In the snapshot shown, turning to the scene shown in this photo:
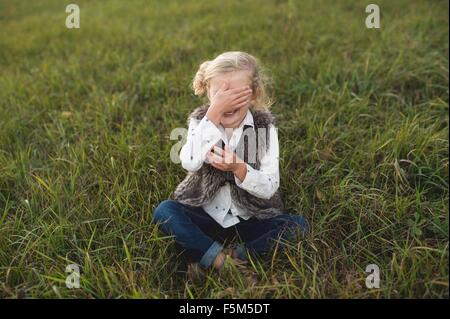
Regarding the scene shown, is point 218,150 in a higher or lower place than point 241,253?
higher

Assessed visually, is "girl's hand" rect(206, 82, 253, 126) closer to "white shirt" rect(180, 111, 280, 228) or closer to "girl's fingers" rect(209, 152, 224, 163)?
"white shirt" rect(180, 111, 280, 228)

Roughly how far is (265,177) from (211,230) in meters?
0.41

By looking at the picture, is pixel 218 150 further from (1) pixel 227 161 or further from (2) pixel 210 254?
(2) pixel 210 254

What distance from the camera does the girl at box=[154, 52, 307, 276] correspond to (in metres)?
1.90

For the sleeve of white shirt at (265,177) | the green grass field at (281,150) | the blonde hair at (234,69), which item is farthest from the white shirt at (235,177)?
the green grass field at (281,150)

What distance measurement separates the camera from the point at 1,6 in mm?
6402

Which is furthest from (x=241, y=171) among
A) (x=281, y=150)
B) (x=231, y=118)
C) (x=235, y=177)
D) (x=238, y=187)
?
(x=281, y=150)

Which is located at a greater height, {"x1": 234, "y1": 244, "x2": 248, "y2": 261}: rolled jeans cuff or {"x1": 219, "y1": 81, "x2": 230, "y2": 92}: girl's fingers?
{"x1": 219, "y1": 81, "x2": 230, "y2": 92}: girl's fingers

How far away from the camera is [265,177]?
1.93 m

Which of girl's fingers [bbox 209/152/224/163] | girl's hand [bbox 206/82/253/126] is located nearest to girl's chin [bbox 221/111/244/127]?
girl's hand [bbox 206/82/253/126]

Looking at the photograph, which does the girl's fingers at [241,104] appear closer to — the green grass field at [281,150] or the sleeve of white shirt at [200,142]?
the sleeve of white shirt at [200,142]

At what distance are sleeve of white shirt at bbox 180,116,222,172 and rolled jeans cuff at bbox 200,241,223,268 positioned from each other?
1.22 ft
